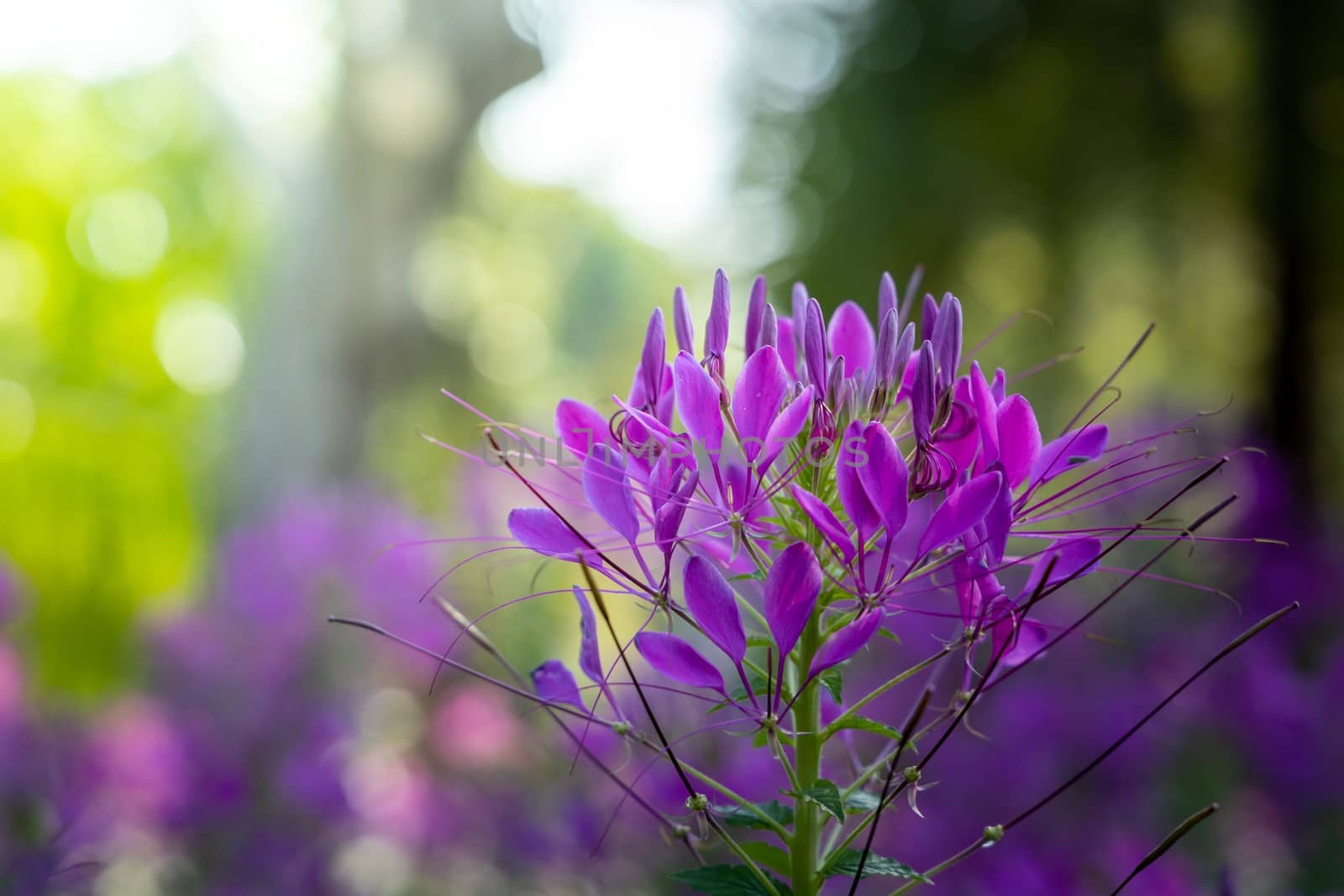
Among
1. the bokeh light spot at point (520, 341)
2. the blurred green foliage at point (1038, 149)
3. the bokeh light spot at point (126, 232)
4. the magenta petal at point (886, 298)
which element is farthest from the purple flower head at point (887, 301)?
the bokeh light spot at point (520, 341)

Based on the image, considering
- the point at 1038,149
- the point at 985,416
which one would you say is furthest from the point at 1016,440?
the point at 1038,149

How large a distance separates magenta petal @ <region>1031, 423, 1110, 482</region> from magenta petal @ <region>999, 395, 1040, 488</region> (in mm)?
13

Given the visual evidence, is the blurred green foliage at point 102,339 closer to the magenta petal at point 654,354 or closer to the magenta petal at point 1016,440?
the magenta petal at point 654,354

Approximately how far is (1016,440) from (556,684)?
259 mm

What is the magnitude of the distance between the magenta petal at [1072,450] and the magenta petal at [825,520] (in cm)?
11

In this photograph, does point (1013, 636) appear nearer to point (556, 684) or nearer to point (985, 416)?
point (985, 416)

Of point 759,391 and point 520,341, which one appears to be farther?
point 520,341

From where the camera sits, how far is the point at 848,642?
1.39ft

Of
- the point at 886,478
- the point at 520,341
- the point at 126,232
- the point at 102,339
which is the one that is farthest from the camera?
the point at 520,341

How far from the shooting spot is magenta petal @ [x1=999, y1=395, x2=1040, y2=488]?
18.2 inches

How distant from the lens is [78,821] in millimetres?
1050

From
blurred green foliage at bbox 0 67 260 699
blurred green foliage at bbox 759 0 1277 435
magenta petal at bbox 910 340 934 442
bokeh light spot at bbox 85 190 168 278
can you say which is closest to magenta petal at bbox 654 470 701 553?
magenta petal at bbox 910 340 934 442

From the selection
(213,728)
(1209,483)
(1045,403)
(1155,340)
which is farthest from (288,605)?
(1155,340)

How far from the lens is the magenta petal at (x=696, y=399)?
44cm
